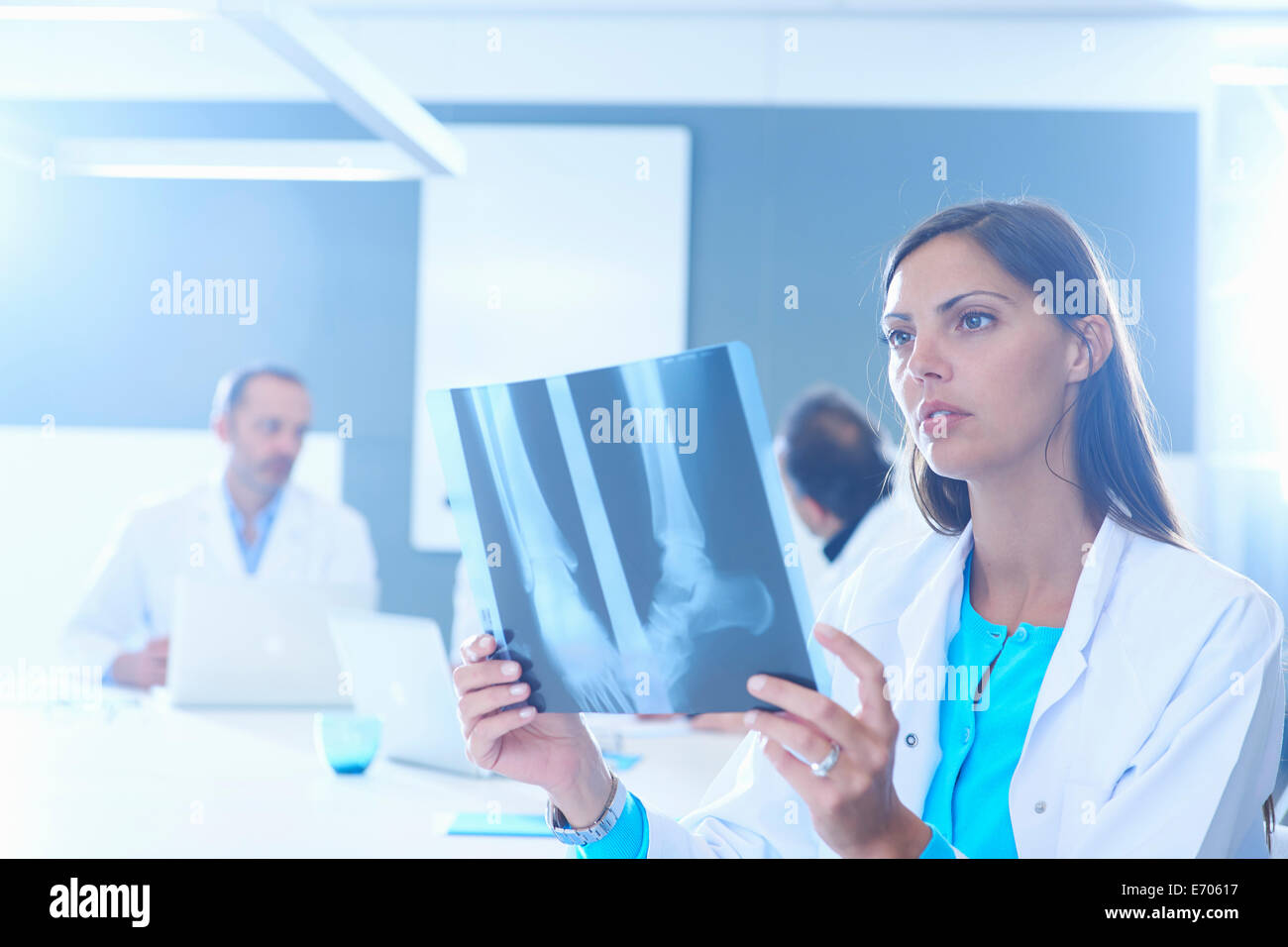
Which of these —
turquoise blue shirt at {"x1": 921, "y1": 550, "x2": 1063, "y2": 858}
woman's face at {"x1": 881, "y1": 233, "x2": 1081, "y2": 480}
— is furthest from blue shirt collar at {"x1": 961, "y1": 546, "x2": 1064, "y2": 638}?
woman's face at {"x1": 881, "y1": 233, "x2": 1081, "y2": 480}

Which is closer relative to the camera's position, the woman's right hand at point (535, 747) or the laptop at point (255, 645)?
the woman's right hand at point (535, 747)

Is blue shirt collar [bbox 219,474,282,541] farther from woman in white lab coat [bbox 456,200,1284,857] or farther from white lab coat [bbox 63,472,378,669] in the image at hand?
woman in white lab coat [bbox 456,200,1284,857]

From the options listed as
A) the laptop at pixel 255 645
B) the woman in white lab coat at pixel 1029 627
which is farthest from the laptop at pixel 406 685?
the woman in white lab coat at pixel 1029 627

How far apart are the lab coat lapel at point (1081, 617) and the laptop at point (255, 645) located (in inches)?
68.0

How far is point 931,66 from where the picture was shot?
422 centimetres

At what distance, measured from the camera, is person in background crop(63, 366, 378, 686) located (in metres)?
3.31

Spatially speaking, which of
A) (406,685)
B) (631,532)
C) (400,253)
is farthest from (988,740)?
(400,253)

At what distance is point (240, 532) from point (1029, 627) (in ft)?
9.46

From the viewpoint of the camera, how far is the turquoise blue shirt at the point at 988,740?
4.01 ft

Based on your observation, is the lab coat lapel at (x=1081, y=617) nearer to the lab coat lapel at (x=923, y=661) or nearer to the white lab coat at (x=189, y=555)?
the lab coat lapel at (x=923, y=661)

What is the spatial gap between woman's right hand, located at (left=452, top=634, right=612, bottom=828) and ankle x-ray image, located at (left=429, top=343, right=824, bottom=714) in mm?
52
